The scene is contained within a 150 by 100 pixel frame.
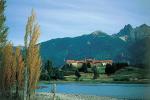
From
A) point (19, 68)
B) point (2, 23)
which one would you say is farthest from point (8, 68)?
point (2, 23)

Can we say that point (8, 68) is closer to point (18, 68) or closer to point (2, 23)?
point (18, 68)

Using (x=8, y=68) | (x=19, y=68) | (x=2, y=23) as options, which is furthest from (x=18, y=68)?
(x=2, y=23)

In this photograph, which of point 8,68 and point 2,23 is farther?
point 8,68

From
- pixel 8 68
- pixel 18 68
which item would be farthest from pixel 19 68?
pixel 8 68

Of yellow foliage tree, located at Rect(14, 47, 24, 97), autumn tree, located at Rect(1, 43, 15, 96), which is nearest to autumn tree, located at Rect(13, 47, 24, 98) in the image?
yellow foliage tree, located at Rect(14, 47, 24, 97)

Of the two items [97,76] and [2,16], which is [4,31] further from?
[97,76]

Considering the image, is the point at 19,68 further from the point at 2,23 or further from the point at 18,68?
the point at 2,23

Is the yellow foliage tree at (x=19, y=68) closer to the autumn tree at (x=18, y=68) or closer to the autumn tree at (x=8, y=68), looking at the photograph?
the autumn tree at (x=18, y=68)

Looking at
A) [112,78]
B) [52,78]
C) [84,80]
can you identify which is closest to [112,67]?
[112,78]

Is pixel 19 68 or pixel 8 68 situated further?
pixel 8 68

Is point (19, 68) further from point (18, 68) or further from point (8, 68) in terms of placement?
point (8, 68)

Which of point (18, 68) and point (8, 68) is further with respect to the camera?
point (8, 68)

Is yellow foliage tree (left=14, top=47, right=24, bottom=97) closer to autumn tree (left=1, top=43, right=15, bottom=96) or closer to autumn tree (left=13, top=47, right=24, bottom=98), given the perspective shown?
autumn tree (left=13, top=47, right=24, bottom=98)

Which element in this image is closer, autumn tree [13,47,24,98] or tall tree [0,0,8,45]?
tall tree [0,0,8,45]
